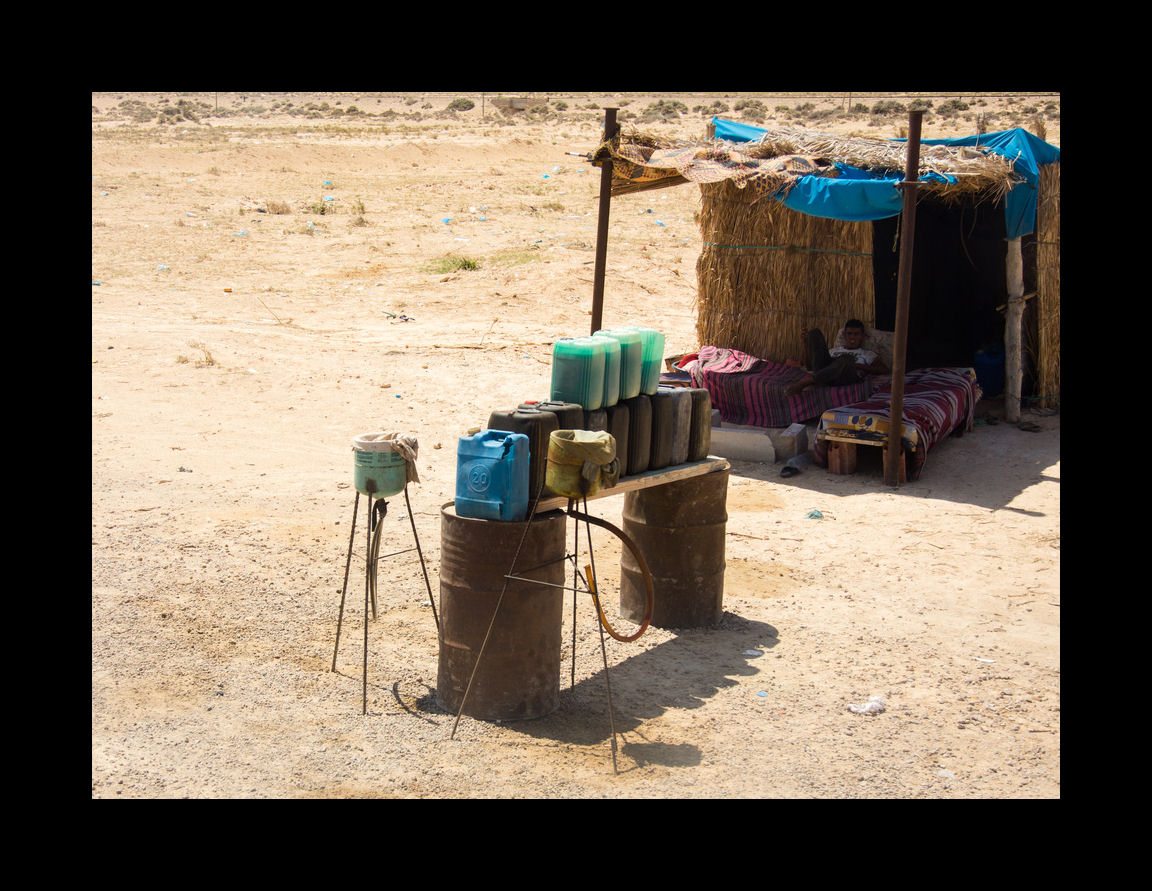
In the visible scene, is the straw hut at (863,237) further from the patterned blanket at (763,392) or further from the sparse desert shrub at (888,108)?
the sparse desert shrub at (888,108)

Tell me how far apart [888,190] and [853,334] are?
6.20ft

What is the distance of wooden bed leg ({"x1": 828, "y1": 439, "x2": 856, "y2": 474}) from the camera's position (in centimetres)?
925

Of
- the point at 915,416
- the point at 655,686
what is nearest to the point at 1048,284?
the point at 915,416

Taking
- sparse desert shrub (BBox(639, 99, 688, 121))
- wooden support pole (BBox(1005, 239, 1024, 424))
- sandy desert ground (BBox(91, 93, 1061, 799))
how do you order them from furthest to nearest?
sparse desert shrub (BBox(639, 99, 688, 121)), wooden support pole (BBox(1005, 239, 1024, 424)), sandy desert ground (BBox(91, 93, 1061, 799))

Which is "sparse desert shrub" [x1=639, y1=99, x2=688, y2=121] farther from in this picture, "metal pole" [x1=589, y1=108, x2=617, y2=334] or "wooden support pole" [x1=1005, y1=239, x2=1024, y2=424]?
"metal pole" [x1=589, y1=108, x2=617, y2=334]

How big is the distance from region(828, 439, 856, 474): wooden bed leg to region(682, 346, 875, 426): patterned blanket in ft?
2.76

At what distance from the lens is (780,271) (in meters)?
11.0

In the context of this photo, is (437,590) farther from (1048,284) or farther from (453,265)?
(453,265)

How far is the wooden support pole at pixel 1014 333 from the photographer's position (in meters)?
10.5

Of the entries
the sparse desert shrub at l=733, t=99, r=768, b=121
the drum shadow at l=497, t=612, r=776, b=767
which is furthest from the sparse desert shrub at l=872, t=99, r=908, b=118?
the drum shadow at l=497, t=612, r=776, b=767

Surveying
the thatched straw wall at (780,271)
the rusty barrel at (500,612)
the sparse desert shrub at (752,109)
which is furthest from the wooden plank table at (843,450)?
the sparse desert shrub at (752,109)

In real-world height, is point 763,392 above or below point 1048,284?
below

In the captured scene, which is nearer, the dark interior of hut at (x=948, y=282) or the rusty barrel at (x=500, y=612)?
the rusty barrel at (x=500, y=612)

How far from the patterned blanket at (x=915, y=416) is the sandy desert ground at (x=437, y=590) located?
0.78 ft
